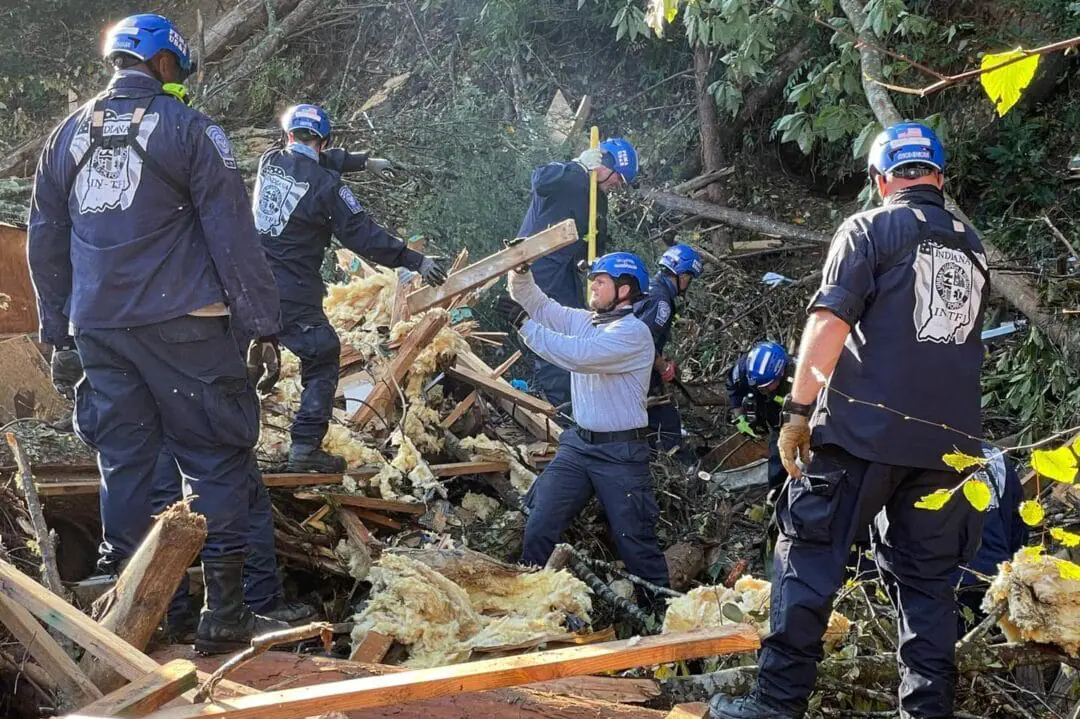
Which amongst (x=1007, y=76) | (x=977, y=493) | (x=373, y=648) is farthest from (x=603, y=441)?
(x=1007, y=76)

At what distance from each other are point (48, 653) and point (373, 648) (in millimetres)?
1559

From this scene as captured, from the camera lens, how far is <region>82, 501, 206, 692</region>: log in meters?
2.90

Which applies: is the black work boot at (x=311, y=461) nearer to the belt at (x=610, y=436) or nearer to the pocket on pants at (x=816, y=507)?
the belt at (x=610, y=436)

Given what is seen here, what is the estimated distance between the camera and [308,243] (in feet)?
18.3

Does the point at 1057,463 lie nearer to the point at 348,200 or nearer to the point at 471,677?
the point at 471,677

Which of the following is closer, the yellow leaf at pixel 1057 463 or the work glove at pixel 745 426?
the yellow leaf at pixel 1057 463

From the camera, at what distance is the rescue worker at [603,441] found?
5.29 metres

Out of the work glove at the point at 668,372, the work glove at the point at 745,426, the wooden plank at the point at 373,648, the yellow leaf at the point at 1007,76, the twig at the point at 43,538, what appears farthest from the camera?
the work glove at the point at 668,372

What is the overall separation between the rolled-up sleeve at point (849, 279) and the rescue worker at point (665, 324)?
3569mm

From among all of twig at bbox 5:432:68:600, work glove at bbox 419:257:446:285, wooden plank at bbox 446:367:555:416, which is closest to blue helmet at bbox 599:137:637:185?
wooden plank at bbox 446:367:555:416

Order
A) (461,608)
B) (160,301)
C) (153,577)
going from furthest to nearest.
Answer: (461,608) < (160,301) < (153,577)

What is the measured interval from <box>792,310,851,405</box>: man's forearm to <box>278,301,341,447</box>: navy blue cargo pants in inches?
114

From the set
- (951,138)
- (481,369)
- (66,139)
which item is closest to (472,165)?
(481,369)

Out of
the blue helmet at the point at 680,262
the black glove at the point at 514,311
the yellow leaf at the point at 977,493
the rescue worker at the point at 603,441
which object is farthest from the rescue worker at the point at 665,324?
the yellow leaf at the point at 977,493
